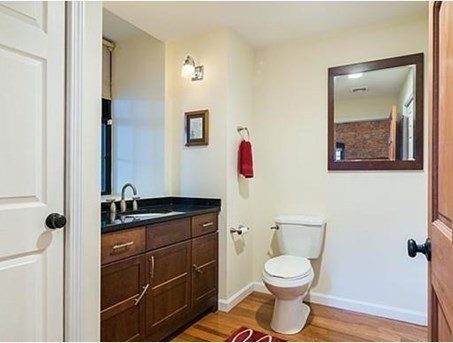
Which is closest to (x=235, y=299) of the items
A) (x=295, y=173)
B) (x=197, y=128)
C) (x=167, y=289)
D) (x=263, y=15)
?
(x=167, y=289)

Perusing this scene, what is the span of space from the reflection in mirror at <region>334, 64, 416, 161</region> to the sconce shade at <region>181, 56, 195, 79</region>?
1146 millimetres

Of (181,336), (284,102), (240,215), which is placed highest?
(284,102)

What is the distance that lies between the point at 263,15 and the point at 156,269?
1.86 metres

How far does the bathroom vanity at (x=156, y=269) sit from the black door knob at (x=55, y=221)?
258 millimetres

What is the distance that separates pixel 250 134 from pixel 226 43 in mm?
789

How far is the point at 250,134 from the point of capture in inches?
113

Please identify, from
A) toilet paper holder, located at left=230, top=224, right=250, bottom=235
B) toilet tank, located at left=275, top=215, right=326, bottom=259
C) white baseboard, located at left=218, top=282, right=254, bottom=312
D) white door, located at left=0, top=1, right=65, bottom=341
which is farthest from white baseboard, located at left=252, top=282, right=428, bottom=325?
white door, located at left=0, top=1, right=65, bottom=341

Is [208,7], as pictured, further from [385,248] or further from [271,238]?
[385,248]

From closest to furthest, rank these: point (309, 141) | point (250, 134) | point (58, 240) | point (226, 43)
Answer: point (58, 240), point (226, 43), point (309, 141), point (250, 134)

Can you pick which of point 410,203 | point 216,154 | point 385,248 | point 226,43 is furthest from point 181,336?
point 226,43

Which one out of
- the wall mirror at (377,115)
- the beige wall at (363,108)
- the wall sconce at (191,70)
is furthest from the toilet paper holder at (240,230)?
the wall sconce at (191,70)

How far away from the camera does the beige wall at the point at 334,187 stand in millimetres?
2330

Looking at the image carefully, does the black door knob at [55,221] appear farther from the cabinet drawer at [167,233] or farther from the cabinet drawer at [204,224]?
the cabinet drawer at [204,224]

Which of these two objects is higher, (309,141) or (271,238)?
(309,141)
